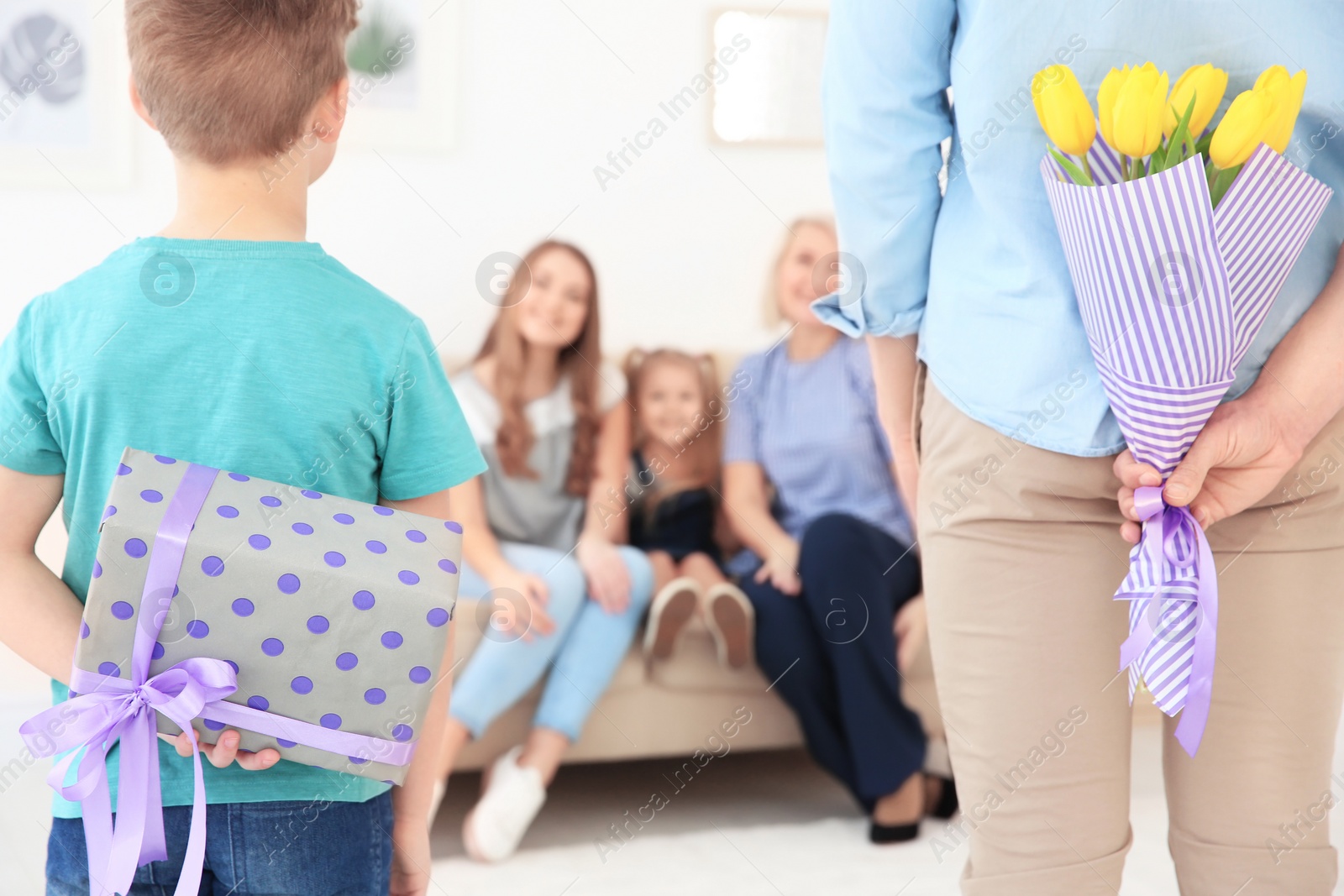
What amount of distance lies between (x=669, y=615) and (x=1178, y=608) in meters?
1.40

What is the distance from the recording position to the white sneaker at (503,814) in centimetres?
192

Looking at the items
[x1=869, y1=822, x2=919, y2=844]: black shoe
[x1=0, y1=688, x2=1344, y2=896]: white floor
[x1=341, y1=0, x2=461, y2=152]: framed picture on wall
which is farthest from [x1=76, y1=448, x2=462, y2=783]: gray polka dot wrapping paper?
[x1=341, y1=0, x2=461, y2=152]: framed picture on wall

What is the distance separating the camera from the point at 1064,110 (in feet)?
2.37

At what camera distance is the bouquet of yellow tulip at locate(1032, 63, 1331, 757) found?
0.72 meters

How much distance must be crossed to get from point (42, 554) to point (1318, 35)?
2555 millimetres

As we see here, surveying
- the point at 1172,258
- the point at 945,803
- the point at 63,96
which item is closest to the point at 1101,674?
the point at 1172,258

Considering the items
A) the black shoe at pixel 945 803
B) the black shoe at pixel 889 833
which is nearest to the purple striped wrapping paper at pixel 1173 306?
the black shoe at pixel 889 833

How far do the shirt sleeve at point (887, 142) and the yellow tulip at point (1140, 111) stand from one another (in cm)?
18

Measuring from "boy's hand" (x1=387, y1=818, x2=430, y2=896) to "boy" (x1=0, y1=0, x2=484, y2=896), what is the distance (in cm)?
7

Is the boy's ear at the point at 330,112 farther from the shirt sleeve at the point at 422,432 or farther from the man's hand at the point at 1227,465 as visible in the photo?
the man's hand at the point at 1227,465

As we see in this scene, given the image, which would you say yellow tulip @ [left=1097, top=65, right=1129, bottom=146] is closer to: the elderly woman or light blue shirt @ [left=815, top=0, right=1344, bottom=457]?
light blue shirt @ [left=815, top=0, right=1344, bottom=457]

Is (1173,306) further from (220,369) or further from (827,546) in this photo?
(827,546)

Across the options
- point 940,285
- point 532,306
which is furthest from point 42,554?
point 940,285

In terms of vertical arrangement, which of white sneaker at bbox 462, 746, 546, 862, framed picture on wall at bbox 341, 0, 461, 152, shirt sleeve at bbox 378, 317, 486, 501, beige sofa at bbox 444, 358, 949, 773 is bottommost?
white sneaker at bbox 462, 746, 546, 862
